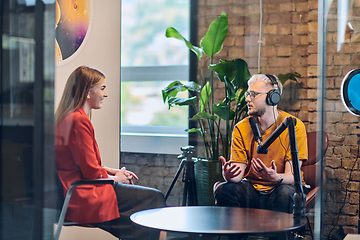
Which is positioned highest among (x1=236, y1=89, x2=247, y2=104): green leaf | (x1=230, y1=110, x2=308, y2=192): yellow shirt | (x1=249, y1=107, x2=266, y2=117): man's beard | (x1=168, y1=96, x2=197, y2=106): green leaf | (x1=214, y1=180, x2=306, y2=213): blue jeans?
(x1=236, y1=89, x2=247, y2=104): green leaf

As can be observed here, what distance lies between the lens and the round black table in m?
1.42

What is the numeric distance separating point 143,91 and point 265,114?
23.5 inches

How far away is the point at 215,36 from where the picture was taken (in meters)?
1.54

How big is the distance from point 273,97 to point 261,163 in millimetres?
323

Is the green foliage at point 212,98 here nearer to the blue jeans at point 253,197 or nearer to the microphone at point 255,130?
the microphone at point 255,130

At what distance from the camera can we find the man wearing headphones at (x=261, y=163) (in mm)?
1580

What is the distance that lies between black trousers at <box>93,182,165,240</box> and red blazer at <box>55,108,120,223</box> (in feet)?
0.18

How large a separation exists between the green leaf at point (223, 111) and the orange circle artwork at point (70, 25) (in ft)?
2.29

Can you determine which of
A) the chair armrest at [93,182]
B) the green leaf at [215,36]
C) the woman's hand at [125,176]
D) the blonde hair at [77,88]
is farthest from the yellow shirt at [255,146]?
the blonde hair at [77,88]

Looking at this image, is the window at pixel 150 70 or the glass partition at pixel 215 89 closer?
the glass partition at pixel 215 89

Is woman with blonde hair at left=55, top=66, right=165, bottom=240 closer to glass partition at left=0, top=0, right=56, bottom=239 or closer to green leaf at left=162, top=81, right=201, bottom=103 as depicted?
glass partition at left=0, top=0, right=56, bottom=239

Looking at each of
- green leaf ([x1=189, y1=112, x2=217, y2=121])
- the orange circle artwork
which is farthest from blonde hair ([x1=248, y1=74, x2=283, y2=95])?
the orange circle artwork

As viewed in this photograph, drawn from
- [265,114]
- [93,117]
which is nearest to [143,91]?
[93,117]

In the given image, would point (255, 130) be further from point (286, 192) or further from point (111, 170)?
point (111, 170)
